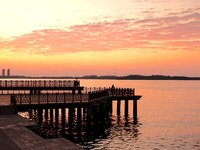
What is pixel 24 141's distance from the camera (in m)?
20.0

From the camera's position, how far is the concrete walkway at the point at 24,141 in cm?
1877

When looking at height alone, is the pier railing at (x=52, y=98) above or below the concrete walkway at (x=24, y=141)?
above

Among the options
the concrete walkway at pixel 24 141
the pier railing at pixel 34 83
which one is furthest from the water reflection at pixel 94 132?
the concrete walkway at pixel 24 141

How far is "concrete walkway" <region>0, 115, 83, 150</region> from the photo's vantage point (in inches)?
739

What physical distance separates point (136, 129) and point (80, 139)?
40.9ft

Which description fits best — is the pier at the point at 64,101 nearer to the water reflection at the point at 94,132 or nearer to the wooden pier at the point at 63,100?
the wooden pier at the point at 63,100

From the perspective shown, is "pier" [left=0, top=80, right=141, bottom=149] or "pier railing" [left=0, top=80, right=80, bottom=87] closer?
"pier" [left=0, top=80, right=141, bottom=149]

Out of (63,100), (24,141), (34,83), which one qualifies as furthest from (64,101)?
(24,141)

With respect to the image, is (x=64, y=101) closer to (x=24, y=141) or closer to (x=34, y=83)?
(x=34, y=83)

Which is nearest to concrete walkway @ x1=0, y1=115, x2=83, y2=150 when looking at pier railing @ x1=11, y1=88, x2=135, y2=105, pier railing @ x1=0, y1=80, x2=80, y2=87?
pier railing @ x1=11, y1=88, x2=135, y2=105

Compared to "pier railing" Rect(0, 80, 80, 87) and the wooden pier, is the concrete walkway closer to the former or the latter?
the wooden pier

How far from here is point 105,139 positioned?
38875mm

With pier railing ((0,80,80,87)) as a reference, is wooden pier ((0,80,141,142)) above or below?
below

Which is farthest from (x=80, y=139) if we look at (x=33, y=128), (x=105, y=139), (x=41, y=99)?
(x=33, y=128)
